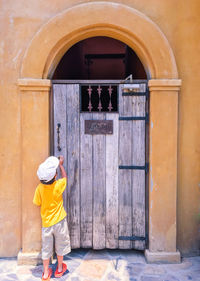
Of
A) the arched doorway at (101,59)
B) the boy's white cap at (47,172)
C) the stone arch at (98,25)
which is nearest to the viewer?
the boy's white cap at (47,172)

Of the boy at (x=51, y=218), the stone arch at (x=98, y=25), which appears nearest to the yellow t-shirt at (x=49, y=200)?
the boy at (x=51, y=218)

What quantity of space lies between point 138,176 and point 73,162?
963mm

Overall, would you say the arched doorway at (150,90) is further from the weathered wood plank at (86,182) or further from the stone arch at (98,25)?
the weathered wood plank at (86,182)

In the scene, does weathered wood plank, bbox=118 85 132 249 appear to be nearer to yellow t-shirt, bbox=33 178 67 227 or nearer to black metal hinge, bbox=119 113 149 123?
black metal hinge, bbox=119 113 149 123

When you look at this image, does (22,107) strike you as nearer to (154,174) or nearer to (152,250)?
(154,174)

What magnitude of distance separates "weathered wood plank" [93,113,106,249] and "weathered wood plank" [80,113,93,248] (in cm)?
6

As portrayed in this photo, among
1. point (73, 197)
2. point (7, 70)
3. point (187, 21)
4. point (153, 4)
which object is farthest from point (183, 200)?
point (7, 70)

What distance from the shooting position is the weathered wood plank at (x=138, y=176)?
3.88 meters

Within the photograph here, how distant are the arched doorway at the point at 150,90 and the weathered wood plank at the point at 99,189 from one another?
68 cm

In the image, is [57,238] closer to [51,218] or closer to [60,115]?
[51,218]

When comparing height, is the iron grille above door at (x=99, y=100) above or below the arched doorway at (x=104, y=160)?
above

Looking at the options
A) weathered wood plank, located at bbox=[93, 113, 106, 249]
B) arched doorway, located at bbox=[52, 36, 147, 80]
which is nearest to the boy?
weathered wood plank, located at bbox=[93, 113, 106, 249]

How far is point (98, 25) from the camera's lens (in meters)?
3.71

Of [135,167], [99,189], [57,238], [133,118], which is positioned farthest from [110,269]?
[133,118]
